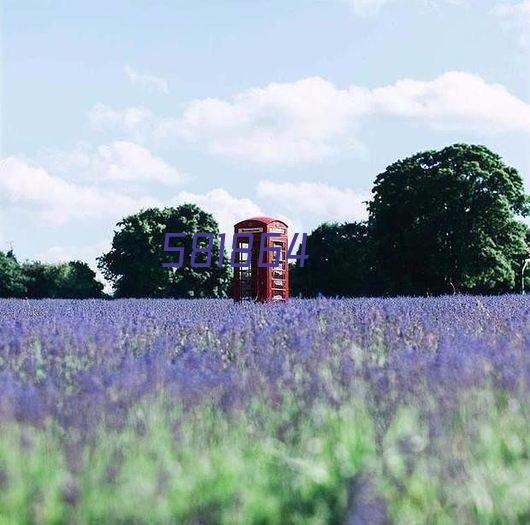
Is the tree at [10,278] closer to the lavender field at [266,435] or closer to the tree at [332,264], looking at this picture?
the tree at [332,264]

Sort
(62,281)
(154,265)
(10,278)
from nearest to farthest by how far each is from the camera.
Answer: (154,265) < (62,281) < (10,278)

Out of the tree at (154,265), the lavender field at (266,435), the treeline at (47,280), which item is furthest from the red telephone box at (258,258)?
the treeline at (47,280)

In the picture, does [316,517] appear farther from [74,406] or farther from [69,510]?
[74,406]

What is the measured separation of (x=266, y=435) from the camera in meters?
3.98

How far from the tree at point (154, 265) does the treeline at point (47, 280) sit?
8.02 meters

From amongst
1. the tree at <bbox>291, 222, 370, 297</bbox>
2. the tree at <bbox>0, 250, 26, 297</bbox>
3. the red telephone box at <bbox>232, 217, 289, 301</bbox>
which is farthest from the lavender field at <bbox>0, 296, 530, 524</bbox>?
the tree at <bbox>0, 250, 26, 297</bbox>

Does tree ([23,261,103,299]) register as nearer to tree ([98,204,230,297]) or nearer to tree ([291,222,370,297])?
tree ([98,204,230,297])

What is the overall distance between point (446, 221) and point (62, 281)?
34771mm

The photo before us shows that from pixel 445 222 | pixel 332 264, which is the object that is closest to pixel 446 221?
pixel 445 222

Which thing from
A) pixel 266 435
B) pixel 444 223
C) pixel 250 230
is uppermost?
pixel 444 223

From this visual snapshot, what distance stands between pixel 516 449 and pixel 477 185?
34.9m

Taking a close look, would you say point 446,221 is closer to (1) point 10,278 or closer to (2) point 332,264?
(2) point 332,264

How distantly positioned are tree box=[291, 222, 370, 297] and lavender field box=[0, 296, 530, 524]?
44.2 meters

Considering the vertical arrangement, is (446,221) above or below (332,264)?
above
